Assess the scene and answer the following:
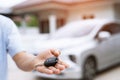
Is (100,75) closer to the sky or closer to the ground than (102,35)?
closer to the ground

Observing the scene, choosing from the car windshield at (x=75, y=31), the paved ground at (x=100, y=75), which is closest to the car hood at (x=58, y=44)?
the car windshield at (x=75, y=31)

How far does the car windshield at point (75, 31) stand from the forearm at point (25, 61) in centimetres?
579

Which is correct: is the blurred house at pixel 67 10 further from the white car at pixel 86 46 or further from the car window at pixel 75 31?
the car window at pixel 75 31

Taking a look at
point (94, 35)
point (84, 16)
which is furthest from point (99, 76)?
point (84, 16)

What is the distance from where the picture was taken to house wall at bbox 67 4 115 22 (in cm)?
1665

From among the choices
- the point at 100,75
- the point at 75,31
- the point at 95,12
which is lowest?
the point at 100,75

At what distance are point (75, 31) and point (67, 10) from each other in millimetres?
11607

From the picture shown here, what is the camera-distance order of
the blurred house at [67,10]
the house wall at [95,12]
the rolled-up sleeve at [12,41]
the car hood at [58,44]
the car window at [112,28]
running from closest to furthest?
the rolled-up sleeve at [12,41], the car hood at [58,44], the car window at [112,28], the house wall at [95,12], the blurred house at [67,10]

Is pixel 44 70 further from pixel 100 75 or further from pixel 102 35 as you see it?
pixel 100 75

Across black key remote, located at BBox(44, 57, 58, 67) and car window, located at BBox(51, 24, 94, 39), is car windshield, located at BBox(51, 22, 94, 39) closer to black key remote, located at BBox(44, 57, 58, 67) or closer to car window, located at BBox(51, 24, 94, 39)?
car window, located at BBox(51, 24, 94, 39)

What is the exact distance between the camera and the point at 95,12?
1744 cm

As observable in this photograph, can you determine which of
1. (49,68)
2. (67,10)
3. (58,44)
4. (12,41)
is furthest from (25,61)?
(67,10)

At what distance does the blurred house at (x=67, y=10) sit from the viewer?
1677cm


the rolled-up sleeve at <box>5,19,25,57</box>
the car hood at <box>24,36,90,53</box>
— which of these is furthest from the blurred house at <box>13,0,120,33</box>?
the rolled-up sleeve at <box>5,19,25,57</box>
